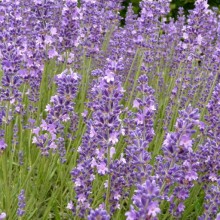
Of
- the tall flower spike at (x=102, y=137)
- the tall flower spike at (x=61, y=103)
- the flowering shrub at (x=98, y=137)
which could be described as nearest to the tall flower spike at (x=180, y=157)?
the flowering shrub at (x=98, y=137)

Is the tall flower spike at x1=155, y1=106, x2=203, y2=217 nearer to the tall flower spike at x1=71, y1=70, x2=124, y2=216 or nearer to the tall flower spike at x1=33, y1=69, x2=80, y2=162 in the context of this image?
the tall flower spike at x1=71, y1=70, x2=124, y2=216

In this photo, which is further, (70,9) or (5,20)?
(5,20)

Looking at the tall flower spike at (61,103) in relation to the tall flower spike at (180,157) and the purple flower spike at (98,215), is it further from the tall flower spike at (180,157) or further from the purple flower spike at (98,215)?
the purple flower spike at (98,215)

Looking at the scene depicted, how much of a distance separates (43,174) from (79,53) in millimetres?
2020

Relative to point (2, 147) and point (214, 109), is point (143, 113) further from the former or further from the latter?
point (2, 147)

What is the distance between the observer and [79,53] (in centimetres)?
475

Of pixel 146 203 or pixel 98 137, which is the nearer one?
pixel 146 203

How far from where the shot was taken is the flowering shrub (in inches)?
85.7

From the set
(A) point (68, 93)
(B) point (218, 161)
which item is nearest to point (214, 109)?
A: (B) point (218, 161)

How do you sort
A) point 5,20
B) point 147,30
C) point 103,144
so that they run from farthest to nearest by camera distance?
point 147,30
point 5,20
point 103,144

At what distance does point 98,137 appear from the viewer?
2.27 m

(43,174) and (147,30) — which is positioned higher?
(147,30)

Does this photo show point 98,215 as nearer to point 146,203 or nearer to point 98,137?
point 146,203

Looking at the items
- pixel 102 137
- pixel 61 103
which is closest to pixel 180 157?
pixel 102 137
